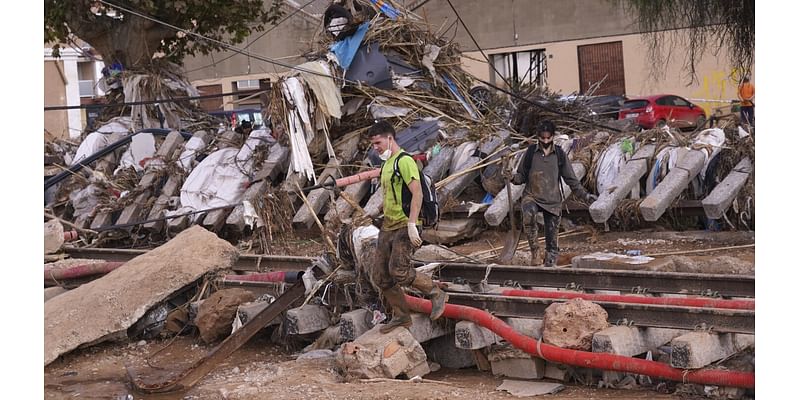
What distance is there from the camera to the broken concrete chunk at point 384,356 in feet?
23.5

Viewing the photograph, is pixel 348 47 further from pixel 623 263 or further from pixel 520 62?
pixel 520 62

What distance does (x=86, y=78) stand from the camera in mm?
45375

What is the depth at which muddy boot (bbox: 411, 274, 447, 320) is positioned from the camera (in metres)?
7.59

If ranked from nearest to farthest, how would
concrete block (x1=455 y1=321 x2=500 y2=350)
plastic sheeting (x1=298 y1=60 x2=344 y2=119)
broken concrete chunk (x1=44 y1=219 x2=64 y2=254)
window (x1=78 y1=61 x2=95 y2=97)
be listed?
1. concrete block (x1=455 y1=321 x2=500 y2=350)
2. broken concrete chunk (x1=44 y1=219 x2=64 y2=254)
3. plastic sheeting (x1=298 y1=60 x2=344 y2=119)
4. window (x1=78 y1=61 x2=95 y2=97)

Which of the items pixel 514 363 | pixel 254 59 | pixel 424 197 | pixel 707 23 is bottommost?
pixel 514 363

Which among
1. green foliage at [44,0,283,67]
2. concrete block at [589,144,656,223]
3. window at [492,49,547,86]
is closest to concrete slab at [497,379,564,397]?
concrete block at [589,144,656,223]

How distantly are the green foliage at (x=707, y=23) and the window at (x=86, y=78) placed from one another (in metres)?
35.8

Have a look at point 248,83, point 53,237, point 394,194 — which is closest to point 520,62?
point 248,83

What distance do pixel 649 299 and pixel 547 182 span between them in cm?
288

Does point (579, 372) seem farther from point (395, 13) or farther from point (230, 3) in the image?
point (230, 3)

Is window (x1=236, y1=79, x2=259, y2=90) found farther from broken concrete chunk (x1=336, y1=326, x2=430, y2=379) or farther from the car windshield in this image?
broken concrete chunk (x1=336, y1=326, x2=430, y2=379)

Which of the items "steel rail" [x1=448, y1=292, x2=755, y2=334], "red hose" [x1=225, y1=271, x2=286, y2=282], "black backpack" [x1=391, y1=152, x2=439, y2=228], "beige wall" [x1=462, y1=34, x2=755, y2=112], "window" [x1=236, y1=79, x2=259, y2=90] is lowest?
"steel rail" [x1=448, y1=292, x2=755, y2=334]

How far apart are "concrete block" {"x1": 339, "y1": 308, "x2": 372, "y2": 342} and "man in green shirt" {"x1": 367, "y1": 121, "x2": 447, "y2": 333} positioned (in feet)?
1.21

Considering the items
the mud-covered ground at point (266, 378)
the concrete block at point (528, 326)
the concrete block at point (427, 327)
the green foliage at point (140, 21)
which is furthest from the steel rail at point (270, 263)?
the green foliage at point (140, 21)
